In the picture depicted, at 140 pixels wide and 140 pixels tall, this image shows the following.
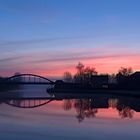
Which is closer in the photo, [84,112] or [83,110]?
[84,112]

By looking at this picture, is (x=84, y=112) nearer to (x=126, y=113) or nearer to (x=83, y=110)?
(x=83, y=110)

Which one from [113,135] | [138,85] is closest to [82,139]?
[113,135]

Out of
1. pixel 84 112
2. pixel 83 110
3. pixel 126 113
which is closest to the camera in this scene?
pixel 126 113

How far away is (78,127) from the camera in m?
19.7

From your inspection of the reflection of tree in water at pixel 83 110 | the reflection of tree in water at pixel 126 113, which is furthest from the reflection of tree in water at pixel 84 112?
the reflection of tree in water at pixel 126 113

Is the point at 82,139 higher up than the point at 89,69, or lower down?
lower down

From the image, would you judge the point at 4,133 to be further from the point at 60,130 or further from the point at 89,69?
the point at 89,69

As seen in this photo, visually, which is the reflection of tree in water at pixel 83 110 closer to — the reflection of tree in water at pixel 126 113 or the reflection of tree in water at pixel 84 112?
the reflection of tree in water at pixel 84 112

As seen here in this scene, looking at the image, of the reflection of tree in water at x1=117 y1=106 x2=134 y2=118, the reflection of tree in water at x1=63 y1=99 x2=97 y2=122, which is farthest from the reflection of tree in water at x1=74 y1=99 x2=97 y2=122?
the reflection of tree in water at x1=117 y1=106 x2=134 y2=118

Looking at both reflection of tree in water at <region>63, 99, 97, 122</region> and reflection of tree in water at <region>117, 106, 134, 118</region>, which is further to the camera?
reflection of tree in water at <region>117, 106, 134, 118</region>

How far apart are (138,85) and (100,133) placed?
2738 inches

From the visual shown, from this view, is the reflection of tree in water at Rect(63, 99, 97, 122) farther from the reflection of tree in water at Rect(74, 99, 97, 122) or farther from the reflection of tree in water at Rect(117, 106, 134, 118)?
the reflection of tree in water at Rect(117, 106, 134, 118)

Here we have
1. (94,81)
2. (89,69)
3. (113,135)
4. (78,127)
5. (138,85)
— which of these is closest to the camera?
(113,135)

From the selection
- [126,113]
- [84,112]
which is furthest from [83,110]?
[126,113]
